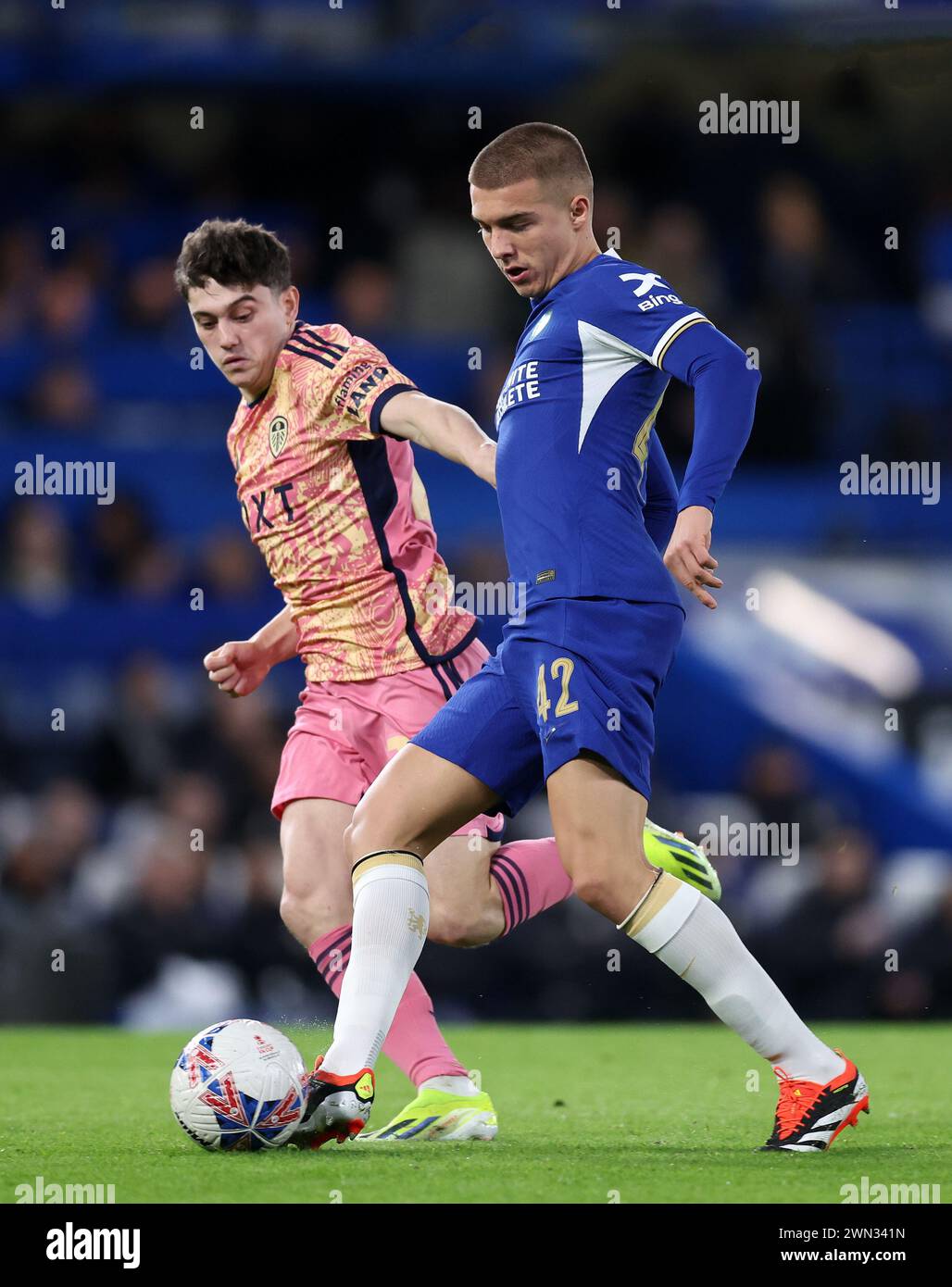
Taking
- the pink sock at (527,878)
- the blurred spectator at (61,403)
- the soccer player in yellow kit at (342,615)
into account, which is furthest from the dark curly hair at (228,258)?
the blurred spectator at (61,403)

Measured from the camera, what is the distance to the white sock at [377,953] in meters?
4.18

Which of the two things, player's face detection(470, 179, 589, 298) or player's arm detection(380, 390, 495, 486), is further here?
player's arm detection(380, 390, 495, 486)

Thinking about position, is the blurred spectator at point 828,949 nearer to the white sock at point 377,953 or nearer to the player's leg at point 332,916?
the player's leg at point 332,916

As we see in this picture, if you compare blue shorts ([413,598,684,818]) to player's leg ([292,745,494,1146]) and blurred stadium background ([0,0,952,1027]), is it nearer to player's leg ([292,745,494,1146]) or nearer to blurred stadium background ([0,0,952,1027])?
player's leg ([292,745,494,1146])

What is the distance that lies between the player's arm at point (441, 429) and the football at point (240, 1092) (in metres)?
1.38

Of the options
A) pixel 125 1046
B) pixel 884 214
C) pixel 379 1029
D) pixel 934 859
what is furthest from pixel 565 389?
pixel 884 214

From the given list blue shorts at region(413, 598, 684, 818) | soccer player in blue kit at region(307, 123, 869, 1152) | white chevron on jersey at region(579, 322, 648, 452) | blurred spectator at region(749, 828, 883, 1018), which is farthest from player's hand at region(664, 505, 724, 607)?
blurred spectator at region(749, 828, 883, 1018)

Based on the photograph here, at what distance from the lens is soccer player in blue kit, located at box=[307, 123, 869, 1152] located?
13.4 ft

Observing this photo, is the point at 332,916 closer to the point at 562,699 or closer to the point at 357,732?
the point at 357,732

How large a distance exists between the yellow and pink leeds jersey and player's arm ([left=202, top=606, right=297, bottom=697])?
0.12 m

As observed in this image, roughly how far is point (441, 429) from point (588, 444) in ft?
1.66

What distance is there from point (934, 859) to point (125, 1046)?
5196 mm

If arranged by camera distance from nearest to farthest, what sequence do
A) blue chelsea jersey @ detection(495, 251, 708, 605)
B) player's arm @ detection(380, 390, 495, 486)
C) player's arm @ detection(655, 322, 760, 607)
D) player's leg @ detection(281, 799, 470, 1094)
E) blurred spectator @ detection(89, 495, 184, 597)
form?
1. player's arm @ detection(655, 322, 760, 607)
2. blue chelsea jersey @ detection(495, 251, 708, 605)
3. player's arm @ detection(380, 390, 495, 486)
4. player's leg @ detection(281, 799, 470, 1094)
5. blurred spectator @ detection(89, 495, 184, 597)

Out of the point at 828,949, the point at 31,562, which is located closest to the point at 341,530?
the point at 828,949
